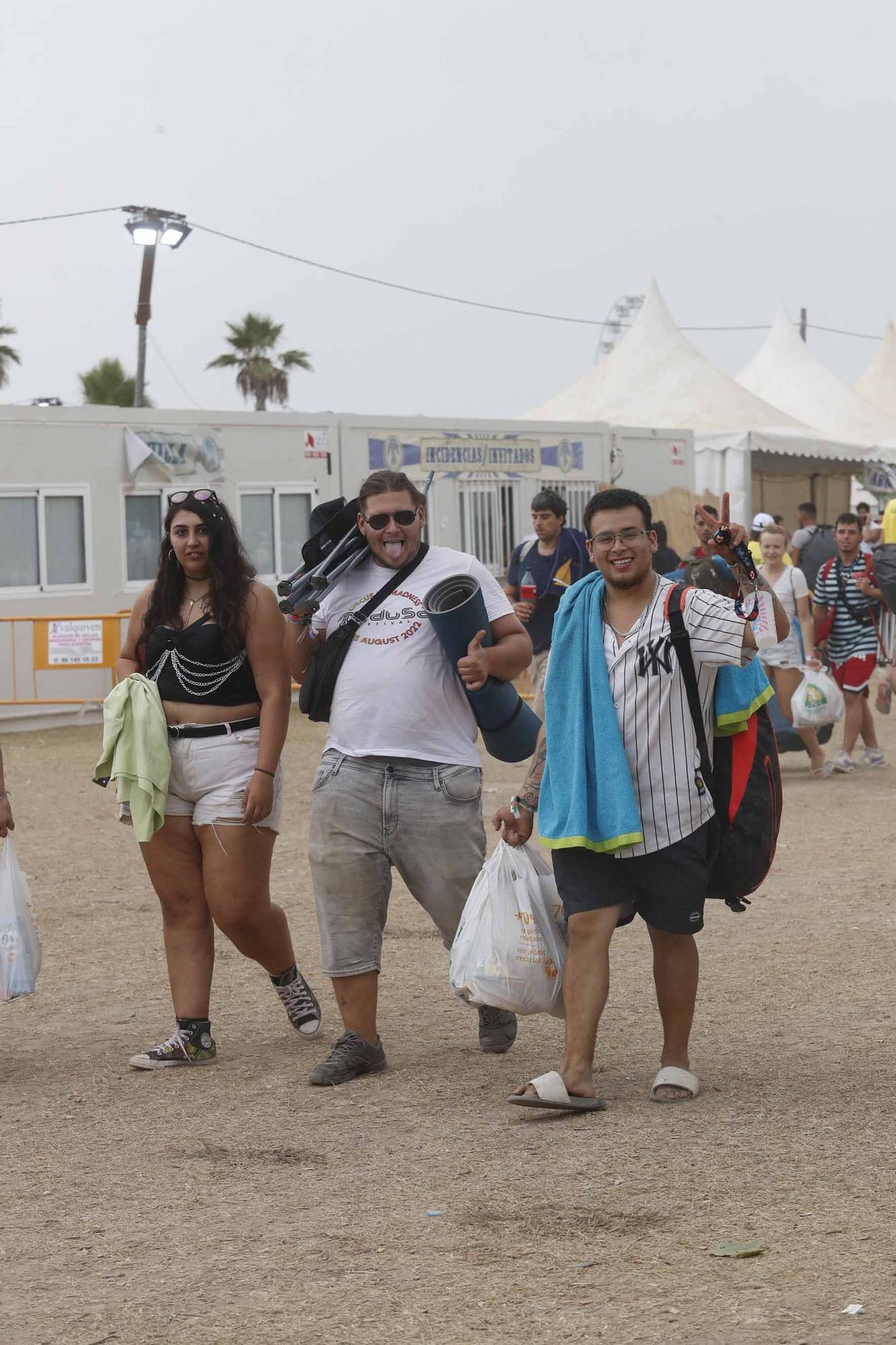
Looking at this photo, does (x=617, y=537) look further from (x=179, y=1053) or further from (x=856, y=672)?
(x=856, y=672)

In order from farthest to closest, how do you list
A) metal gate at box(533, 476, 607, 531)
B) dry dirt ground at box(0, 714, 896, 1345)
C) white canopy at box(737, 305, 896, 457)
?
white canopy at box(737, 305, 896, 457) < metal gate at box(533, 476, 607, 531) < dry dirt ground at box(0, 714, 896, 1345)

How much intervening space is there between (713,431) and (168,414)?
8.83 meters

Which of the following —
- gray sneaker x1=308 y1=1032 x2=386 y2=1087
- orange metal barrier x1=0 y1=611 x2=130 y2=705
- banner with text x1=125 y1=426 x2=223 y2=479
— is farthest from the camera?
banner with text x1=125 y1=426 x2=223 y2=479

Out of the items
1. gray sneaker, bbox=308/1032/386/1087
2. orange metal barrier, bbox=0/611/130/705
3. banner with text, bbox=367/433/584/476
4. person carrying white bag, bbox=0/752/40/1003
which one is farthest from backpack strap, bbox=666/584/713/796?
banner with text, bbox=367/433/584/476

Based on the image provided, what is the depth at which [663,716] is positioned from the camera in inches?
186

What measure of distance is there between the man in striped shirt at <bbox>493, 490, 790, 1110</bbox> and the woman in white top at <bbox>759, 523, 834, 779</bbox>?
20.9 feet

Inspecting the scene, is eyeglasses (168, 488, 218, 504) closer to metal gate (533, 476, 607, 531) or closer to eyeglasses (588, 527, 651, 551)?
eyeglasses (588, 527, 651, 551)

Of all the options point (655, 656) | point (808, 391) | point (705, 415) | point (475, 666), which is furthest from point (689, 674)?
point (808, 391)

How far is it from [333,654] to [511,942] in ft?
3.40

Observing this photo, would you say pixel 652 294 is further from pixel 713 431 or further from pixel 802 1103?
pixel 802 1103

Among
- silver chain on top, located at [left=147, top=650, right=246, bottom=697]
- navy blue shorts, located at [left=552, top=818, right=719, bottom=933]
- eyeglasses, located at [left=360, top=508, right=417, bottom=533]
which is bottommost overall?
navy blue shorts, located at [left=552, top=818, right=719, bottom=933]

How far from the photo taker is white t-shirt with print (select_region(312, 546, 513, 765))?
17.0ft

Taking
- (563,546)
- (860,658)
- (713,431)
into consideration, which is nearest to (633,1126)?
(563,546)

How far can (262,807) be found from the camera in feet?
17.6
